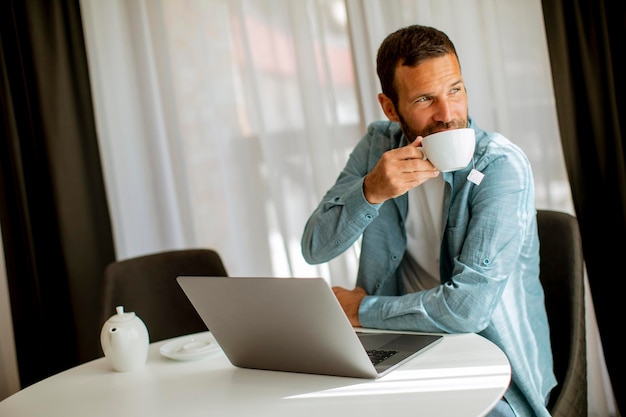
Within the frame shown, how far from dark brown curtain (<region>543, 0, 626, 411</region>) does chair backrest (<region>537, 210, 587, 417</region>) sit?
37 cm

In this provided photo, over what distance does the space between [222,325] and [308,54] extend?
4.69ft

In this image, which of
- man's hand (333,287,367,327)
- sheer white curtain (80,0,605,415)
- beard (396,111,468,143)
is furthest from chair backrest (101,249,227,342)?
beard (396,111,468,143)

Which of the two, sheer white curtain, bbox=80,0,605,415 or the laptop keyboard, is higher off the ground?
Result: sheer white curtain, bbox=80,0,605,415

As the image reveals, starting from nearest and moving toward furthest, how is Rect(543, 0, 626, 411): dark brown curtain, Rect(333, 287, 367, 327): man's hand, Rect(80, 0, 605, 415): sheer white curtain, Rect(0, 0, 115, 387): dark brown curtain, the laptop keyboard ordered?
the laptop keyboard
Rect(333, 287, 367, 327): man's hand
Rect(543, 0, 626, 411): dark brown curtain
Rect(80, 0, 605, 415): sheer white curtain
Rect(0, 0, 115, 387): dark brown curtain

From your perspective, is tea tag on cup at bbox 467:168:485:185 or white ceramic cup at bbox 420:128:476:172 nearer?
white ceramic cup at bbox 420:128:476:172

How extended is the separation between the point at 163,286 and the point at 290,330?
3.80 ft

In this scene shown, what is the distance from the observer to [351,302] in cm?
157

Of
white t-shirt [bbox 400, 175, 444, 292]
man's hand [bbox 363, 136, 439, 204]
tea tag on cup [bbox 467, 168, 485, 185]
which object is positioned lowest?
white t-shirt [bbox 400, 175, 444, 292]

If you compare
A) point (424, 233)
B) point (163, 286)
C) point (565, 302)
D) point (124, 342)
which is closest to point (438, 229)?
point (424, 233)

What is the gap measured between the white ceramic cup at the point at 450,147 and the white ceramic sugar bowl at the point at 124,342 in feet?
2.34

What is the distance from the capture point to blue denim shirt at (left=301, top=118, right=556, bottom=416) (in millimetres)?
1414

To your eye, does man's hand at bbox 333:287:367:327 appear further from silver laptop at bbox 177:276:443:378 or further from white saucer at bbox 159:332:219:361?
white saucer at bbox 159:332:219:361

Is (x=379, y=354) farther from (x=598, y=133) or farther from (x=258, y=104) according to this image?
(x=258, y=104)

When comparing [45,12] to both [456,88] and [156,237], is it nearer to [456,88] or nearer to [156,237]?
[156,237]
